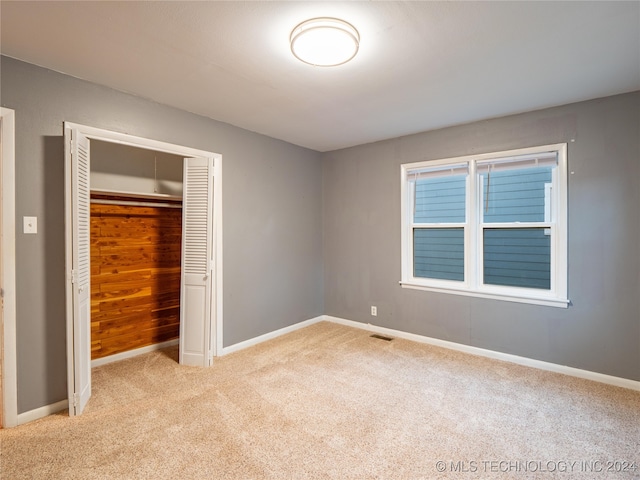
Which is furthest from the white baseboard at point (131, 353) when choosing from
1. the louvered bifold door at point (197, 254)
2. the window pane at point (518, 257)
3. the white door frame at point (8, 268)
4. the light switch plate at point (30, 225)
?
the window pane at point (518, 257)

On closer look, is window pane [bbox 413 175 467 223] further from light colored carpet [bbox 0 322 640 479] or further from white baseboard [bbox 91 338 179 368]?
white baseboard [bbox 91 338 179 368]

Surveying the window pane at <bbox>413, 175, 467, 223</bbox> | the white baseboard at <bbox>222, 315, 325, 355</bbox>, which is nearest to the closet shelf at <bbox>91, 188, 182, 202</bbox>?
→ the white baseboard at <bbox>222, 315, 325, 355</bbox>

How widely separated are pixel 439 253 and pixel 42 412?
13.1 ft

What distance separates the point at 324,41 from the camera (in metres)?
1.94

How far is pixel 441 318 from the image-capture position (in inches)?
151

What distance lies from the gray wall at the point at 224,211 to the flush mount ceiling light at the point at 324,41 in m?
1.73

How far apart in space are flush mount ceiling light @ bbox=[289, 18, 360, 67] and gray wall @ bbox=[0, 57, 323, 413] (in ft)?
5.66

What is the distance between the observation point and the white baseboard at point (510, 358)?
2832 mm

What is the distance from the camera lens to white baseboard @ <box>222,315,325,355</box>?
3.64 meters

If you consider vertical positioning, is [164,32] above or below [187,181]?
above

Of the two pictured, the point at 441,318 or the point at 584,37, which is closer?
the point at 584,37

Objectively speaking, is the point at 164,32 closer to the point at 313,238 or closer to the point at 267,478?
the point at 267,478

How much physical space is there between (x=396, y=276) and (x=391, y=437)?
2.29 meters

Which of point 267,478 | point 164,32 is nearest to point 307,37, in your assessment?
point 164,32
